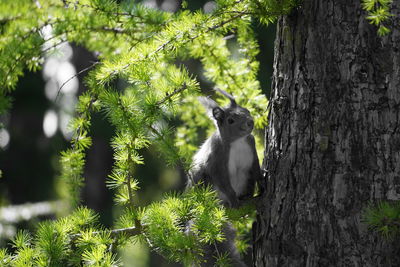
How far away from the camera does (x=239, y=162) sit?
265cm

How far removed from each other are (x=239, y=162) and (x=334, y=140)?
2.73ft

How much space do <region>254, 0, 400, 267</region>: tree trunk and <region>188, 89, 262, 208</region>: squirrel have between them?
1.78 feet

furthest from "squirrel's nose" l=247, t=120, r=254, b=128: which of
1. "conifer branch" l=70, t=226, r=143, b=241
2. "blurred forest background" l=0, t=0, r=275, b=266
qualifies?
"blurred forest background" l=0, t=0, r=275, b=266

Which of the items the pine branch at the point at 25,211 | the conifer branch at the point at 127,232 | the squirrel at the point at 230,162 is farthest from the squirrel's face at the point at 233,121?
the pine branch at the point at 25,211

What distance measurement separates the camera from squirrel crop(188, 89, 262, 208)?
2559 millimetres

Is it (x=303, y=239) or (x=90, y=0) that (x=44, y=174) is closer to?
(x=90, y=0)

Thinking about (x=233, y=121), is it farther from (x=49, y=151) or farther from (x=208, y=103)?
(x=49, y=151)

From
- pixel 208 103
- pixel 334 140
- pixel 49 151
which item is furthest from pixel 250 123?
pixel 49 151

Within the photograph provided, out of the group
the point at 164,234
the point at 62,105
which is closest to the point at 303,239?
the point at 164,234

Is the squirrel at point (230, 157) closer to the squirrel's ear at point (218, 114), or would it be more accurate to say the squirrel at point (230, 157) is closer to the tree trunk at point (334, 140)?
the squirrel's ear at point (218, 114)

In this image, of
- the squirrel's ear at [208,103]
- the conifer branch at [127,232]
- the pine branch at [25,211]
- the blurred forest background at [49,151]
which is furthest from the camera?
the blurred forest background at [49,151]

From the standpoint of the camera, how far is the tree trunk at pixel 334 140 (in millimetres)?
1817

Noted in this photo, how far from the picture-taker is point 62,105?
6.20m

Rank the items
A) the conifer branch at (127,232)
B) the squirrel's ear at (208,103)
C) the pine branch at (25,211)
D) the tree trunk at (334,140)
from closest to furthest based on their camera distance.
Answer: the tree trunk at (334,140) < the conifer branch at (127,232) < the squirrel's ear at (208,103) < the pine branch at (25,211)
